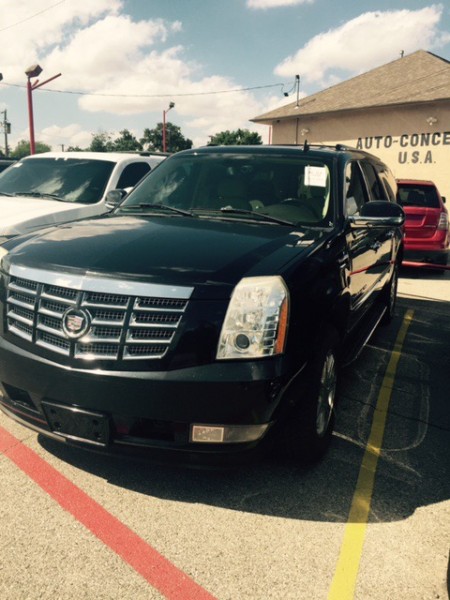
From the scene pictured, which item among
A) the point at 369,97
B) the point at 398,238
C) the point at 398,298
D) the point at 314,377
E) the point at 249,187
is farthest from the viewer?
the point at 369,97

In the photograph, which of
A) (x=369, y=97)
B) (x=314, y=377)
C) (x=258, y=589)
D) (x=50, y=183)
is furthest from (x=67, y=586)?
(x=369, y=97)

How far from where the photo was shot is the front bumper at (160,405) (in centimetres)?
249

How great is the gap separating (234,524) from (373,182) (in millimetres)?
3655

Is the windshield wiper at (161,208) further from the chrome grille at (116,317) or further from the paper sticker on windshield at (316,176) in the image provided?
the chrome grille at (116,317)

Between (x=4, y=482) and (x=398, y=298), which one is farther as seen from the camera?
(x=398, y=298)

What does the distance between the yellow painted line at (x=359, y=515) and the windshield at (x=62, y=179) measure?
4.66m

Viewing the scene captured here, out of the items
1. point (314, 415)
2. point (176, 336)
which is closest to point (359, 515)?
point (314, 415)

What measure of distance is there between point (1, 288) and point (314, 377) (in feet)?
5.92

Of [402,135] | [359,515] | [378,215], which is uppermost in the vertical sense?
[402,135]

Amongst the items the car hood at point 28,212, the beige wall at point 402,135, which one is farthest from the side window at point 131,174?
the beige wall at point 402,135

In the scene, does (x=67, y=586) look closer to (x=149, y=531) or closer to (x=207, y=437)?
(x=149, y=531)

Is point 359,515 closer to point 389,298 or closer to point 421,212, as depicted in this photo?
point 389,298

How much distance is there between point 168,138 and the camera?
99.8 meters

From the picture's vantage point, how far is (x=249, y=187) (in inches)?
160
